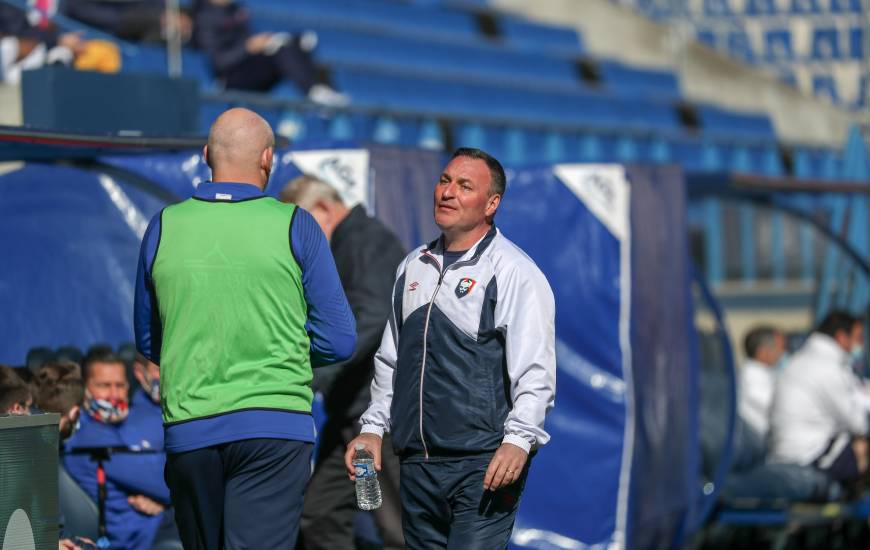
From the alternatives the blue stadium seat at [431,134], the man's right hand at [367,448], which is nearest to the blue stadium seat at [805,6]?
the blue stadium seat at [431,134]

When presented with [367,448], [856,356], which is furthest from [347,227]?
[856,356]

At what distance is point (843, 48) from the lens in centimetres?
2000

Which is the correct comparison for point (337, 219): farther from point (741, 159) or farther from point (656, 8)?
point (656, 8)

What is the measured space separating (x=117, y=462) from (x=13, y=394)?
0.84 metres

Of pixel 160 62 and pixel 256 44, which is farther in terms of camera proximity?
pixel 256 44

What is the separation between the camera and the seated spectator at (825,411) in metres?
8.33

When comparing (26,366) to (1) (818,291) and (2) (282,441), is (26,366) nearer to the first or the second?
(2) (282,441)

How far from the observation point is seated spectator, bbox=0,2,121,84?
28.3ft

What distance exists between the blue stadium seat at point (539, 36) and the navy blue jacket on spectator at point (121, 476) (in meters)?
12.4

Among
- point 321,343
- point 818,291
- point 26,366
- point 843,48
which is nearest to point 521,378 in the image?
point 321,343

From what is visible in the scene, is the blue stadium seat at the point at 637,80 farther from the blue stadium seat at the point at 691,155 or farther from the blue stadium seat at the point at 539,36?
the blue stadium seat at the point at 691,155

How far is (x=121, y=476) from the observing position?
5.79m

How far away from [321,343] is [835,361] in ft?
16.8

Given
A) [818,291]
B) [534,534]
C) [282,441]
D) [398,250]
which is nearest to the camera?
[282,441]
